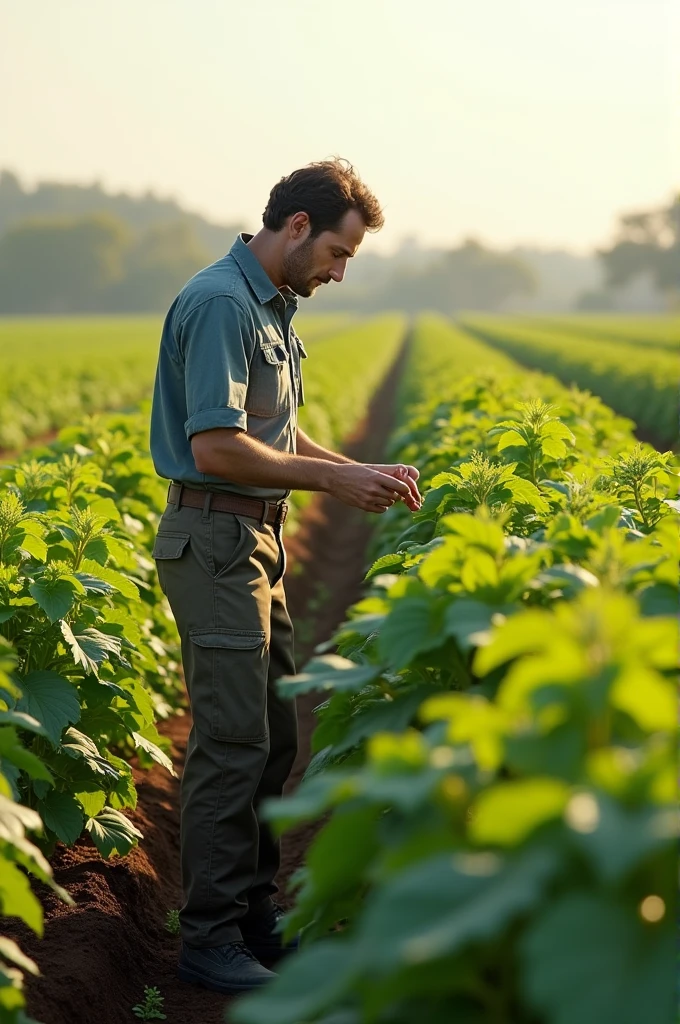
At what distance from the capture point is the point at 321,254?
12.8 feet

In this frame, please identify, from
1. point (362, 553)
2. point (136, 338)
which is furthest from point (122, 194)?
point (362, 553)

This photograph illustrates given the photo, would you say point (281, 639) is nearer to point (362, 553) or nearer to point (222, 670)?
point (222, 670)

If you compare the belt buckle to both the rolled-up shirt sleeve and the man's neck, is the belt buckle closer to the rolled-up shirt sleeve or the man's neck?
the rolled-up shirt sleeve

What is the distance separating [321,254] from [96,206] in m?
182

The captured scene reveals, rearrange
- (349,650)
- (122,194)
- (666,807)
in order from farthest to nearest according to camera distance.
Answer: (122,194), (349,650), (666,807)

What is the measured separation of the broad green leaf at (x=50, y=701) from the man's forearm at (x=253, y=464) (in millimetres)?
812

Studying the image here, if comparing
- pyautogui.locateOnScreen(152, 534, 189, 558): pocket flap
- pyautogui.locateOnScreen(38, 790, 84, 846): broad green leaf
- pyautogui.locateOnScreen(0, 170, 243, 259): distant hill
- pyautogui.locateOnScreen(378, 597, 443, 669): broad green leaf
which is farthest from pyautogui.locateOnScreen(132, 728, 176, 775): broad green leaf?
pyautogui.locateOnScreen(0, 170, 243, 259): distant hill

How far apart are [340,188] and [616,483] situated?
132cm

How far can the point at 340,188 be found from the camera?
3838 mm

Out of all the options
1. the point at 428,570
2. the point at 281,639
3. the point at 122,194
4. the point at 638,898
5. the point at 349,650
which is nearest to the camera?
the point at 638,898

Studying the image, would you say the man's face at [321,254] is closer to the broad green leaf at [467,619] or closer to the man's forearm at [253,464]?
the man's forearm at [253,464]

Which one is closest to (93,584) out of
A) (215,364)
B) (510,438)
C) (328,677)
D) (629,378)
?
(215,364)

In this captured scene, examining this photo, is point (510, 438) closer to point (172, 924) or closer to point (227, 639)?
point (227, 639)

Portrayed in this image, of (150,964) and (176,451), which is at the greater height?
(176,451)
